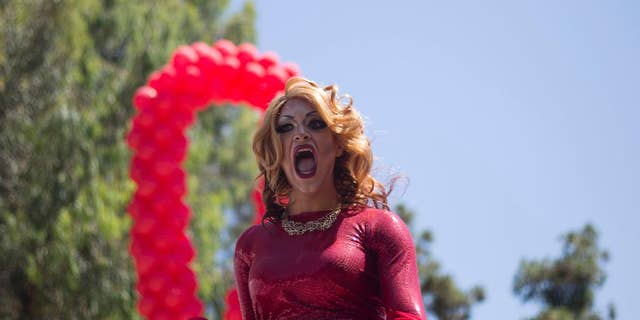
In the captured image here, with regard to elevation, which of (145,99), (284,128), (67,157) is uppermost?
(67,157)

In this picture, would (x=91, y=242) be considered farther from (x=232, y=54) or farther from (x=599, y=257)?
(x=599, y=257)

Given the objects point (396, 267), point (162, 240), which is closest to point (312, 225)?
point (396, 267)

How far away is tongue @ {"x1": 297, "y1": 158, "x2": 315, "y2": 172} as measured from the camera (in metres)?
3.15

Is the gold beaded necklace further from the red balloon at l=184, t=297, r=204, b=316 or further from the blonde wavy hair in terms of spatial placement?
the red balloon at l=184, t=297, r=204, b=316

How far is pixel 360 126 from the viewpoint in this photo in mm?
3215

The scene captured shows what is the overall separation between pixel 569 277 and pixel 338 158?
30.0 feet

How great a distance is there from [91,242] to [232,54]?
4.21 m

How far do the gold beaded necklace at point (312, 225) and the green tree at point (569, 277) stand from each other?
349 inches

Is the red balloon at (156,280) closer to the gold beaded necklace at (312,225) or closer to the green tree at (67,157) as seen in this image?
the green tree at (67,157)

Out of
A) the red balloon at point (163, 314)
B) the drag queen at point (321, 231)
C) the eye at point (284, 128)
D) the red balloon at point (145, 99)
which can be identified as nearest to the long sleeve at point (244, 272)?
the drag queen at point (321, 231)

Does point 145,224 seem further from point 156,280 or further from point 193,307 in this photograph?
point 193,307

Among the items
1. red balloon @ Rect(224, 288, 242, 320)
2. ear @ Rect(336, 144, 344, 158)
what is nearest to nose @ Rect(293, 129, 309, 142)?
ear @ Rect(336, 144, 344, 158)

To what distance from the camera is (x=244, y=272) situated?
3.21 meters

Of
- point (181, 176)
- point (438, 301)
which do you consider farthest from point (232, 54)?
point (438, 301)
